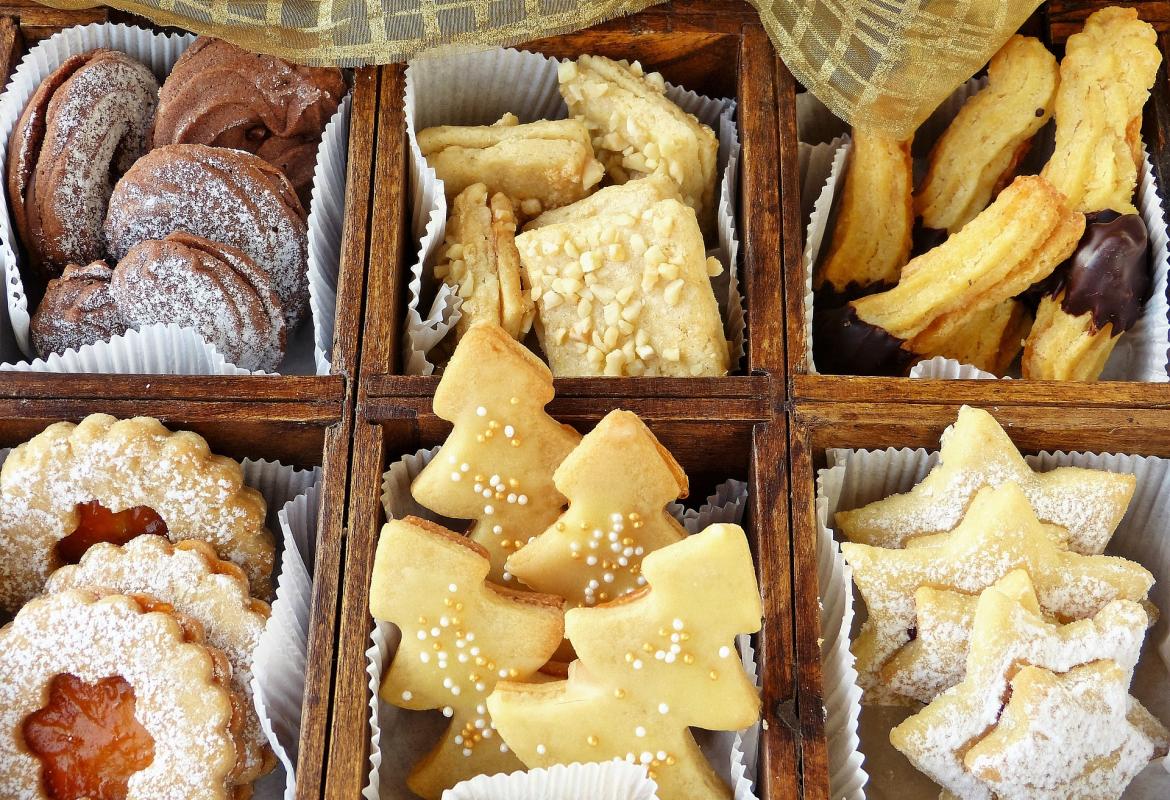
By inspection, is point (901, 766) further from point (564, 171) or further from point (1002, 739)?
point (564, 171)

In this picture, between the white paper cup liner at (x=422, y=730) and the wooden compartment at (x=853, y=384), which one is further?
the wooden compartment at (x=853, y=384)

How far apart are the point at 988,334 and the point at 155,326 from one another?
1.21 metres

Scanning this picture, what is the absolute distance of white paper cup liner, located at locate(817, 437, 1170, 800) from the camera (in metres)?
1.60

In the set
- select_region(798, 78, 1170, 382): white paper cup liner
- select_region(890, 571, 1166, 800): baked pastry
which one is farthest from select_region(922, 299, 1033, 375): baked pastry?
select_region(890, 571, 1166, 800): baked pastry

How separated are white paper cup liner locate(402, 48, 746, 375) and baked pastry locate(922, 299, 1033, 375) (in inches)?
13.3

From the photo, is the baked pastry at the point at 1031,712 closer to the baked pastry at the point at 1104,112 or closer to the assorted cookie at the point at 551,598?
the assorted cookie at the point at 551,598

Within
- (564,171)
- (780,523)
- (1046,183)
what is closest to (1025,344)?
(1046,183)

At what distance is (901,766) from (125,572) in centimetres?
105

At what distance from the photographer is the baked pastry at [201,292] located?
5.59 ft

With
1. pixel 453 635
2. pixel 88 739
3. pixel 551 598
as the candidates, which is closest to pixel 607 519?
pixel 551 598

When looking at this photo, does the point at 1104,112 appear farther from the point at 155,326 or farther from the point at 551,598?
the point at 155,326

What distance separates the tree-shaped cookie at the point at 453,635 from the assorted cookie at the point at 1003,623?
1.46ft

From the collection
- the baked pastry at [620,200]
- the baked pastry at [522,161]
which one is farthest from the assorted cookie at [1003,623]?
the baked pastry at [522,161]

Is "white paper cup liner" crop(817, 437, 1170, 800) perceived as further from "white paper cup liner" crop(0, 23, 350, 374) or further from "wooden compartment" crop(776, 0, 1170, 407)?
"white paper cup liner" crop(0, 23, 350, 374)
